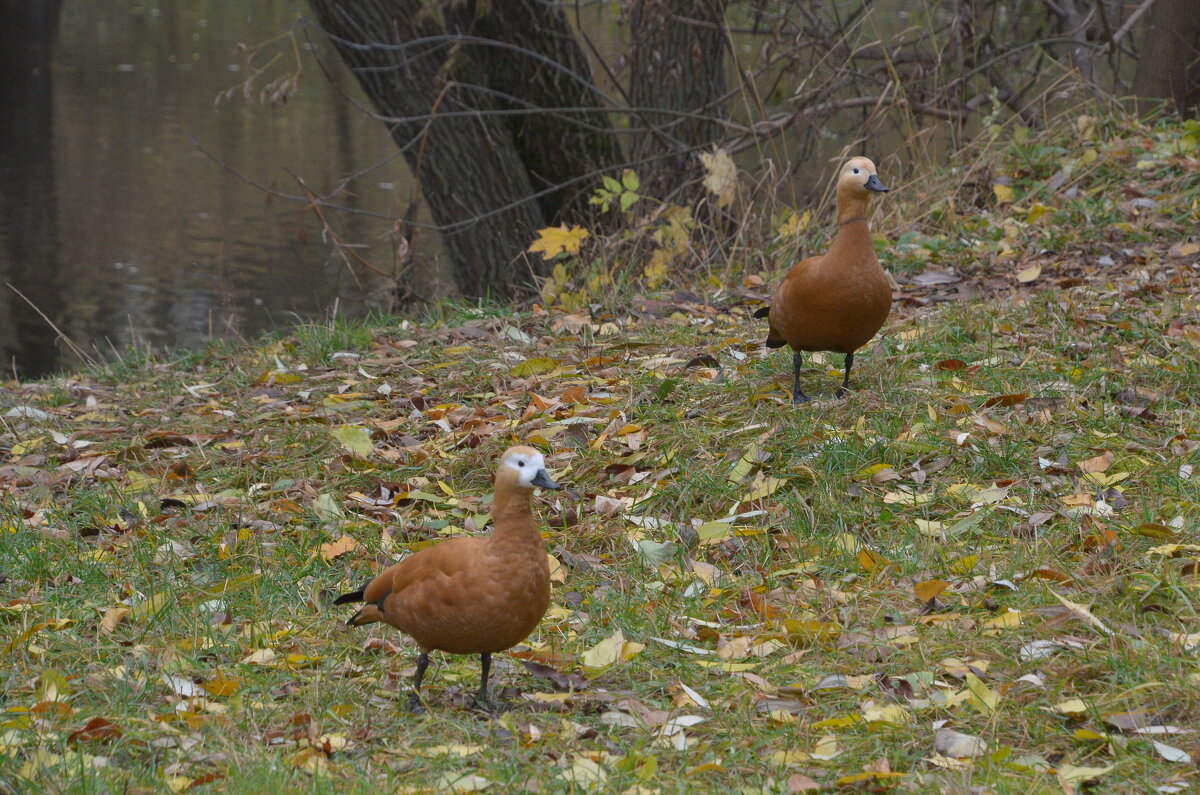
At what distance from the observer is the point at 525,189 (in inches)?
318

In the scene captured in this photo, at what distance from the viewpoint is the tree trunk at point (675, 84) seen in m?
7.68

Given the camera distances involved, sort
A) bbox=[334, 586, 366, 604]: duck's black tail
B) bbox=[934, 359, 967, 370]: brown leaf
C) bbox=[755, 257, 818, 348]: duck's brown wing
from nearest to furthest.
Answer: bbox=[334, 586, 366, 604]: duck's black tail < bbox=[755, 257, 818, 348]: duck's brown wing < bbox=[934, 359, 967, 370]: brown leaf

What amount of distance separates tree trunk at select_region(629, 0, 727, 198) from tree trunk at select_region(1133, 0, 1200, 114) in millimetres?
2885

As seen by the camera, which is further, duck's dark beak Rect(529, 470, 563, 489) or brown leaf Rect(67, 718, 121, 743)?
brown leaf Rect(67, 718, 121, 743)

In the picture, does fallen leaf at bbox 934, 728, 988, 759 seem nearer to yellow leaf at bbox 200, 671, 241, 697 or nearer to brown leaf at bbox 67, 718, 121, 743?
yellow leaf at bbox 200, 671, 241, 697

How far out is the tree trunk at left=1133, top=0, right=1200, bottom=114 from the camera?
7941 mm

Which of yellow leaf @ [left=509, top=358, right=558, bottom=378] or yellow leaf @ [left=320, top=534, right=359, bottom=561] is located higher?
yellow leaf @ [left=509, top=358, right=558, bottom=378]

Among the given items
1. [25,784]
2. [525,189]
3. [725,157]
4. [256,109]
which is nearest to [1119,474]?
[25,784]

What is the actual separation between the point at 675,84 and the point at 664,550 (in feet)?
16.2

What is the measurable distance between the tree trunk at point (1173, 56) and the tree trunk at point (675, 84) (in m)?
2.88

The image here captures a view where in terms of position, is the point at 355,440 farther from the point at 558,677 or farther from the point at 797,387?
the point at 558,677

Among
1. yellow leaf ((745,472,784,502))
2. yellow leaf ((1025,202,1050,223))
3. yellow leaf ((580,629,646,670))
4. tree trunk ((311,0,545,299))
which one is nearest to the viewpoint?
yellow leaf ((580,629,646,670))

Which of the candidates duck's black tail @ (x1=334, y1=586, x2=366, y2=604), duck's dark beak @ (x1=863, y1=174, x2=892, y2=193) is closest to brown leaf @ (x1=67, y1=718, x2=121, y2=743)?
duck's black tail @ (x1=334, y1=586, x2=366, y2=604)

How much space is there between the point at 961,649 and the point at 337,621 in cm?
170
